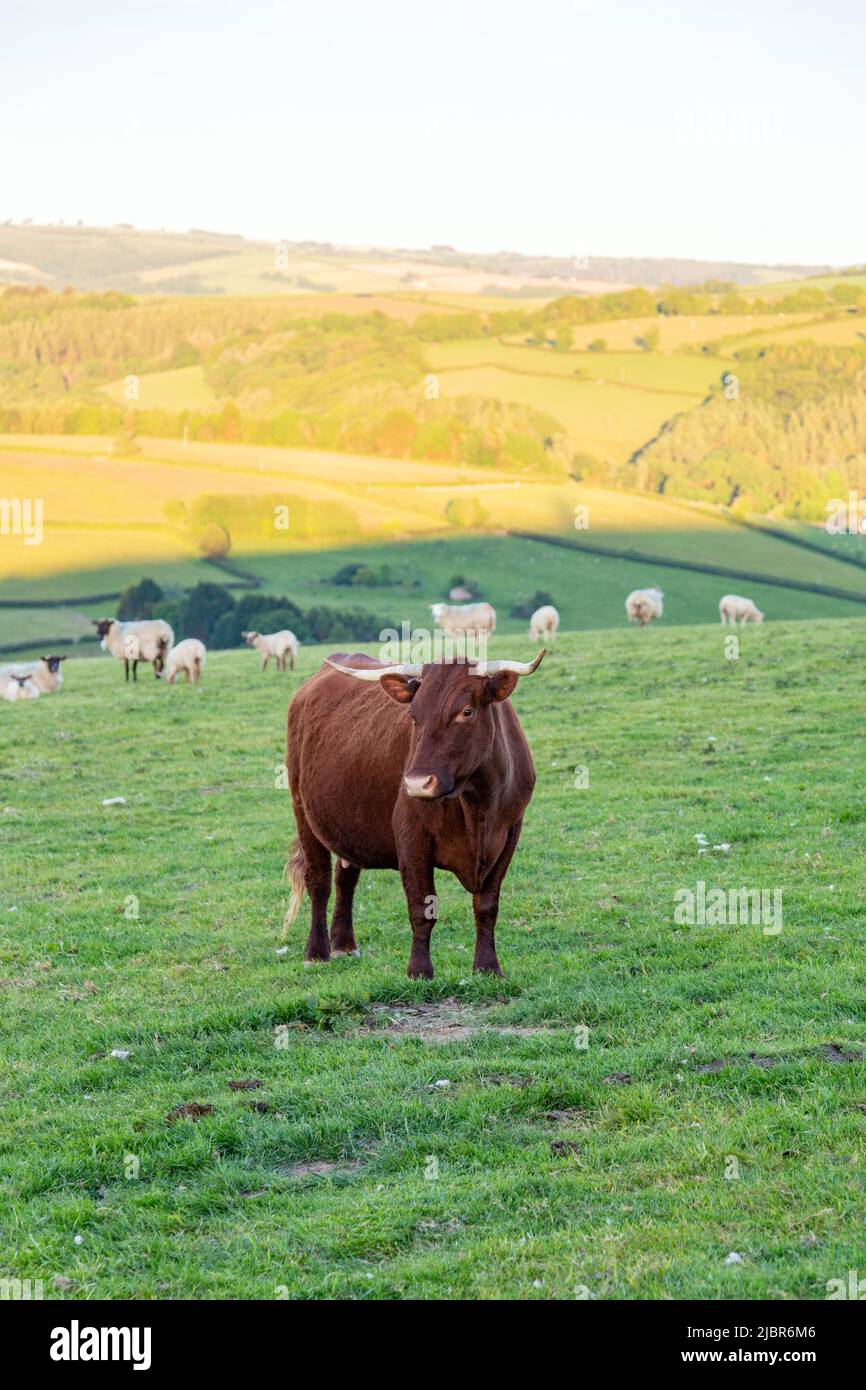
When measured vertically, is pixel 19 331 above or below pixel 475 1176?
above

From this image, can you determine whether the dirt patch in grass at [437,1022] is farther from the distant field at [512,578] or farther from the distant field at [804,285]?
the distant field at [804,285]

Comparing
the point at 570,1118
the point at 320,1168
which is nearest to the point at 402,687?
the point at 570,1118

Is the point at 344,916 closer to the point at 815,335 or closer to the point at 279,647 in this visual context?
the point at 279,647

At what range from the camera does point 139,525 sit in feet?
302

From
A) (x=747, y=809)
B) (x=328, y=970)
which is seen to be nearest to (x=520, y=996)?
(x=328, y=970)

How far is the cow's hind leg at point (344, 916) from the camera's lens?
1233cm

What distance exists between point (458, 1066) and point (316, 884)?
3.98m

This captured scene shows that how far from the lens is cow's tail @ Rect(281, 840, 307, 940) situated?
12.7 metres

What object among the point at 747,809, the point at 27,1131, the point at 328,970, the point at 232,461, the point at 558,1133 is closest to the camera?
the point at 558,1133

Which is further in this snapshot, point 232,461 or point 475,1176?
point 232,461

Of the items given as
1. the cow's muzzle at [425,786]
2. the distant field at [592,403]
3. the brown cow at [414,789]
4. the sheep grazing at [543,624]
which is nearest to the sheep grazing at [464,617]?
the sheep grazing at [543,624]

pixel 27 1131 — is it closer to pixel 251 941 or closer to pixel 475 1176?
pixel 475 1176

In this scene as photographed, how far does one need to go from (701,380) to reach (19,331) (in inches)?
3749

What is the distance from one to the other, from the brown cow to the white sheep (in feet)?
69.6
